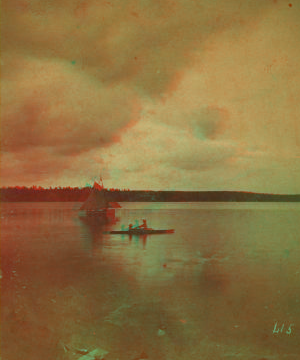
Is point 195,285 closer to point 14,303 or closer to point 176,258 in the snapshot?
point 176,258

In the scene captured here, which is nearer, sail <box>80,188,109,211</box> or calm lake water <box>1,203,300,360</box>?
calm lake water <box>1,203,300,360</box>

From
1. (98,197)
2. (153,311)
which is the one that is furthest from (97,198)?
(153,311)

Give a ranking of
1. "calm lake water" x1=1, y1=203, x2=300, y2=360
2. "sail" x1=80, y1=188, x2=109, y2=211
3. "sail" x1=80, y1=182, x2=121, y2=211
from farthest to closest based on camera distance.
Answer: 1. "sail" x1=80, y1=188, x2=109, y2=211
2. "sail" x1=80, y1=182, x2=121, y2=211
3. "calm lake water" x1=1, y1=203, x2=300, y2=360

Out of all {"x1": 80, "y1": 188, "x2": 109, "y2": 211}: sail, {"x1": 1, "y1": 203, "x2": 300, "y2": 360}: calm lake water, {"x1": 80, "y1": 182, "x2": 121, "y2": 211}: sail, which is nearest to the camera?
{"x1": 1, "y1": 203, "x2": 300, "y2": 360}: calm lake water

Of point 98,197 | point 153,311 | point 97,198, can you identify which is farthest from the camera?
point 97,198

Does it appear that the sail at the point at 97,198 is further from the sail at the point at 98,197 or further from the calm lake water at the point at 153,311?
the calm lake water at the point at 153,311

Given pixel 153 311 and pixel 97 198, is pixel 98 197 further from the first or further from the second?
pixel 153 311

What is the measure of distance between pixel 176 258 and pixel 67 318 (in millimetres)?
3702

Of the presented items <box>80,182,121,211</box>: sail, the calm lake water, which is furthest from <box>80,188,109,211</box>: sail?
the calm lake water

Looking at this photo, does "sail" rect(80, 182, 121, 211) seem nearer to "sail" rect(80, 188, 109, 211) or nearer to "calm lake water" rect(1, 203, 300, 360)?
"sail" rect(80, 188, 109, 211)

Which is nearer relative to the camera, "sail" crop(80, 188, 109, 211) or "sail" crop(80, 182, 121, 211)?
"sail" crop(80, 182, 121, 211)

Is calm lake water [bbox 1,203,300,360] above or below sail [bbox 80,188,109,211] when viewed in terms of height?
below

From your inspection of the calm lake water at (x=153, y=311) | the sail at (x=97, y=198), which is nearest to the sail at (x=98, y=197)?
the sail at (x=97, y=198)

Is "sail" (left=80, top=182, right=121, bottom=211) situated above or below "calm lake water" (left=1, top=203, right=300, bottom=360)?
above
